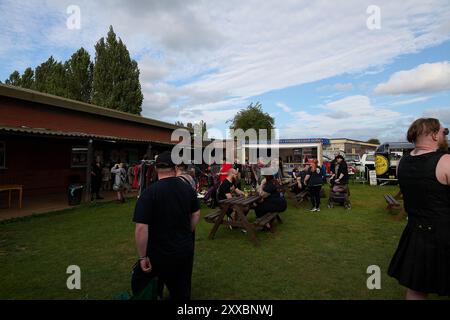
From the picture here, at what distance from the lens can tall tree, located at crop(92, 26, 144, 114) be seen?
31.0m

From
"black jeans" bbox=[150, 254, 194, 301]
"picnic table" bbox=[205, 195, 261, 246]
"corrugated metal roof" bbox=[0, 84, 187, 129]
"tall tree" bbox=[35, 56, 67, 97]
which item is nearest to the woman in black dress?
"picnic table" bbox=[205, 195, 261, 246]

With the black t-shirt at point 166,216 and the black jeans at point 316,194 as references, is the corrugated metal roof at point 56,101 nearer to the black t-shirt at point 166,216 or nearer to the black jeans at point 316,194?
the black jeans at point 316,194

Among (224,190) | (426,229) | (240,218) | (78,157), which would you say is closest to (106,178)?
(78,157)

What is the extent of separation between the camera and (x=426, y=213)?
2422mm

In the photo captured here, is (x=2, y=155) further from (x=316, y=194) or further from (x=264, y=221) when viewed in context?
(x=316, y=194)

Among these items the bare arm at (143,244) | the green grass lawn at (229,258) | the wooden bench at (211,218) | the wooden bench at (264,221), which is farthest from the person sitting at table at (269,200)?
the bare arm at (143,244)

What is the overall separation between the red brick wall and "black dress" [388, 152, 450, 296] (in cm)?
1359

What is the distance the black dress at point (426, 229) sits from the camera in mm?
2355

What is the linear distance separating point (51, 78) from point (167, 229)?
3431 centimetres

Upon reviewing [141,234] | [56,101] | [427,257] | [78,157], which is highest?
[56,101]

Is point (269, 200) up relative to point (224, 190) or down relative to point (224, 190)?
down

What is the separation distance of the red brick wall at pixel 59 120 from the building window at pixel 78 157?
100 cm
